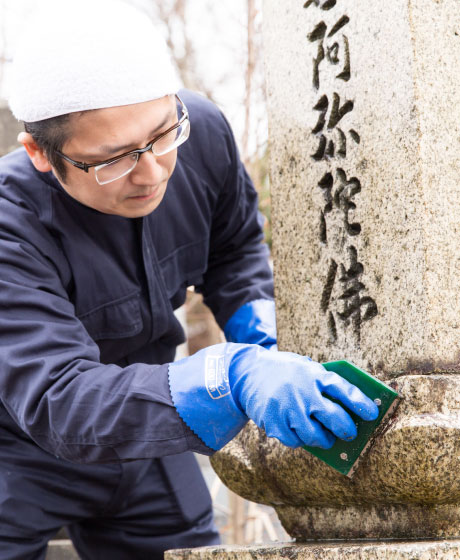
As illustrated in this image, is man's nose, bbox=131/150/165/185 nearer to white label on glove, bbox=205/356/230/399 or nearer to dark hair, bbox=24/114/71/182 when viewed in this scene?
dark hair, bbox=24/114/71/182

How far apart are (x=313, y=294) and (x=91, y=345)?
0.58 m

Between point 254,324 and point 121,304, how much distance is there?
0.45 metres

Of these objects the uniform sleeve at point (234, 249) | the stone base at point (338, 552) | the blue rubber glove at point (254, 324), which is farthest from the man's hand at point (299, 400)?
the uniform sleeve at point (234, 249)

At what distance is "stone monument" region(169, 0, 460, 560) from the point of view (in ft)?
5.08

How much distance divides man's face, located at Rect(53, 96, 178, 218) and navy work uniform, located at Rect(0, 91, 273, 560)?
137 millimetres

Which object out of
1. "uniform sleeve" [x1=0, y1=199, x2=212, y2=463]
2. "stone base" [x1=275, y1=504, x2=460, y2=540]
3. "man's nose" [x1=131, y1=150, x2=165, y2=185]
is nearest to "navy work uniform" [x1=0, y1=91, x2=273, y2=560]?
"uniform sleeve" [x1=0, y1=199, x2=212, y2=463]

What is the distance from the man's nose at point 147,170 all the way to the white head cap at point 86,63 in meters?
0.13

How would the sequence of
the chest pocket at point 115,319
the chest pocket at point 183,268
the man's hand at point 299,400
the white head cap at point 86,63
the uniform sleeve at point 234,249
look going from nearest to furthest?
1. the man's hand at point 299,400
2. the white head cap at point 86,63
3. the chest pocket at point 115,319
4. the chest pocket at point 183,268
5. the uniform sleeve at point 234,249

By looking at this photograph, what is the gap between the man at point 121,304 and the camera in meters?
1.55

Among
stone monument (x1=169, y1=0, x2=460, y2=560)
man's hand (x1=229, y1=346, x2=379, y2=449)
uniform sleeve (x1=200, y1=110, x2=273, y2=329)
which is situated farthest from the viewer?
uniform sleeve (x1=200, y1=110, x2=273, y2=329)

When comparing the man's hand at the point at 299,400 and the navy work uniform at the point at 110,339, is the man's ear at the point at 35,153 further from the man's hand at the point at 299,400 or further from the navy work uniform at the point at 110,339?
the man's hand at the point at 299,400

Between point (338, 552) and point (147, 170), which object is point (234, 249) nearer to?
point (147, 170)

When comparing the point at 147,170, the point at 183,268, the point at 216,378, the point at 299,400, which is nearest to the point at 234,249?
the point at 183,268

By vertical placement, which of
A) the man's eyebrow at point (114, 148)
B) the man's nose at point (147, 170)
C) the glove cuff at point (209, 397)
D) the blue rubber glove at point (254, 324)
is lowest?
the blue rubber glove at point (254, 324)
